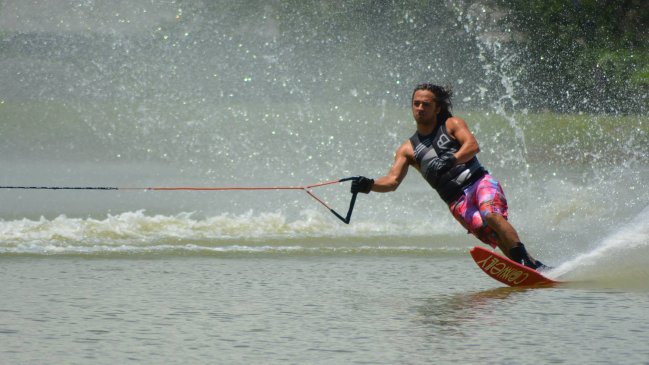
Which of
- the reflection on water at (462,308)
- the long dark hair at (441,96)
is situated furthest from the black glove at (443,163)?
the reflection on water at (462,308)

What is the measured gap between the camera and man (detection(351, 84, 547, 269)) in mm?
7160

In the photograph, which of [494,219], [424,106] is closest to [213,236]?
[424,106]

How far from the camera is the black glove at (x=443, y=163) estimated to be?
728 centimetres

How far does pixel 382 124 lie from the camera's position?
2211cm

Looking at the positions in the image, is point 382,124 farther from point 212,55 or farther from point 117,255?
point 117,255

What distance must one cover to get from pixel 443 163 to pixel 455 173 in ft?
0.32

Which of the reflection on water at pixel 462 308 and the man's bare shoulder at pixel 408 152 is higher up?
the man's bare shoulder at pixel 408 152

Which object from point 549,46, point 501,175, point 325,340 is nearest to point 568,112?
point 549,46

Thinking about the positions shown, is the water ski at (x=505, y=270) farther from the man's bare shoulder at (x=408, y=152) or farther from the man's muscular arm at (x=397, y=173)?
the man's bare shoulder at (x=408, y=152)

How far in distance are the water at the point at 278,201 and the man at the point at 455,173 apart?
31 centimetres

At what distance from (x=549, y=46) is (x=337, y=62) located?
173 inches

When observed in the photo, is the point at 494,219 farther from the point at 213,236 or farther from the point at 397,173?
the point at 213,236

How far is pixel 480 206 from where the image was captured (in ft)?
23.7

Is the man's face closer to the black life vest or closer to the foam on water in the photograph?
the black life vest
